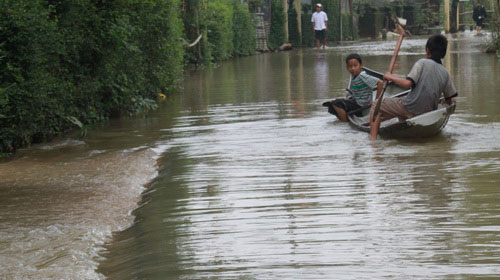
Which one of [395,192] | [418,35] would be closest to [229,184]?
[395,192]

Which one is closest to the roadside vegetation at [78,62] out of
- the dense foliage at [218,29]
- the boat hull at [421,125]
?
the boat hull at [421,125]

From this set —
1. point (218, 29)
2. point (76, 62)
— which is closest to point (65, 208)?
point (76, 62)

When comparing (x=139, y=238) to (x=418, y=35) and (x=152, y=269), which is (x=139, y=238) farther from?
(x=418, y=35)

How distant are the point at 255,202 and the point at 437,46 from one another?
419cm

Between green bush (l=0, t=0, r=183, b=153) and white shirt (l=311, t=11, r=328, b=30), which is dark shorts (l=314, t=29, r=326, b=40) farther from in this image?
green bush (l=0, t=0, r=183, b=153)

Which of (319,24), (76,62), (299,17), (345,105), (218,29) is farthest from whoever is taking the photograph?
(299,17)

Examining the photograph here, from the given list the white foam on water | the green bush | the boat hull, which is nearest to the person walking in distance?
the green bush

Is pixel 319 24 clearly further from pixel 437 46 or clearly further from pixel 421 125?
pixel 421 125

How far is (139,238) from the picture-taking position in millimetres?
6754

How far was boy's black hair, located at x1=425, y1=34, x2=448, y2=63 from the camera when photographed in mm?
10516

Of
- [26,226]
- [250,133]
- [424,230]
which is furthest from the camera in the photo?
[250,133]

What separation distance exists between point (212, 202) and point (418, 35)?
4786 centimetres

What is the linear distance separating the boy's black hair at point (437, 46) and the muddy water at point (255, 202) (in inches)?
41.0

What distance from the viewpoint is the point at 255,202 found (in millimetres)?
7473
